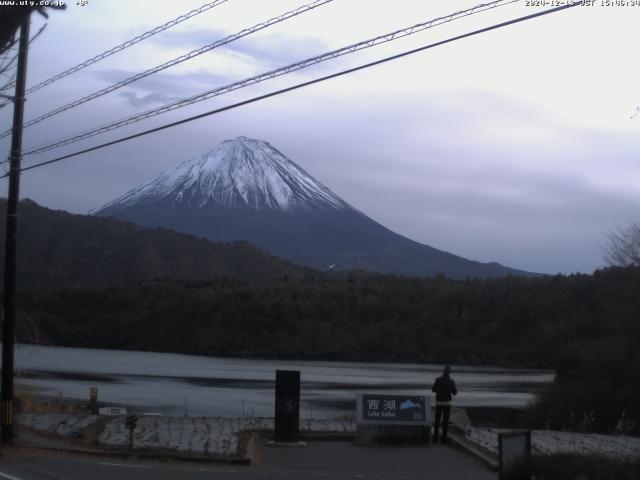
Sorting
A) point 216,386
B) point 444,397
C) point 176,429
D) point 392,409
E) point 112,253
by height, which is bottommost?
point 216,386

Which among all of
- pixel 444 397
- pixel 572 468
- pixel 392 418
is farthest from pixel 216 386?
pixel 572 468

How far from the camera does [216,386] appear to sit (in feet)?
167

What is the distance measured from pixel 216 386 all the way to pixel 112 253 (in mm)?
101471

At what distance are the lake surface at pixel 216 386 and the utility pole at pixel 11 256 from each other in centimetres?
1354

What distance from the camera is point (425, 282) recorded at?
12450cm

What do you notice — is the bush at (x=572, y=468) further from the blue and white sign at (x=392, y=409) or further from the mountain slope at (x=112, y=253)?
the mountain slope at (x=112, y=253)

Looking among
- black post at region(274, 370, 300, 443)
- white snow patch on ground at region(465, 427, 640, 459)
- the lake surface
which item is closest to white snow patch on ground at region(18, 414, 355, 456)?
black post at region(274, 370, 300, 443)

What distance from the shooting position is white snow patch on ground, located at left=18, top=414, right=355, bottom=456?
17.8m

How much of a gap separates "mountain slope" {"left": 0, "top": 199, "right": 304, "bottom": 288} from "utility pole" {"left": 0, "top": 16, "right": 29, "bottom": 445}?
11656cm

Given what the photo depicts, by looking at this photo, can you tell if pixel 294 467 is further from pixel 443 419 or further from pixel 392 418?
pixel 443 419

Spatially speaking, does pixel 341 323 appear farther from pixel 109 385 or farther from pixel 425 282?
pixel 109 385

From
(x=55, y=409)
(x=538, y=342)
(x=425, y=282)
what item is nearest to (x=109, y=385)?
(x=55, y=409)

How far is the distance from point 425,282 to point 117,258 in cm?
5164

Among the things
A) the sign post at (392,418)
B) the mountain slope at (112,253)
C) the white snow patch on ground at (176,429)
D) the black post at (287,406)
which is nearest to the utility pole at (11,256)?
the white snow patch on ground at (176,429)
